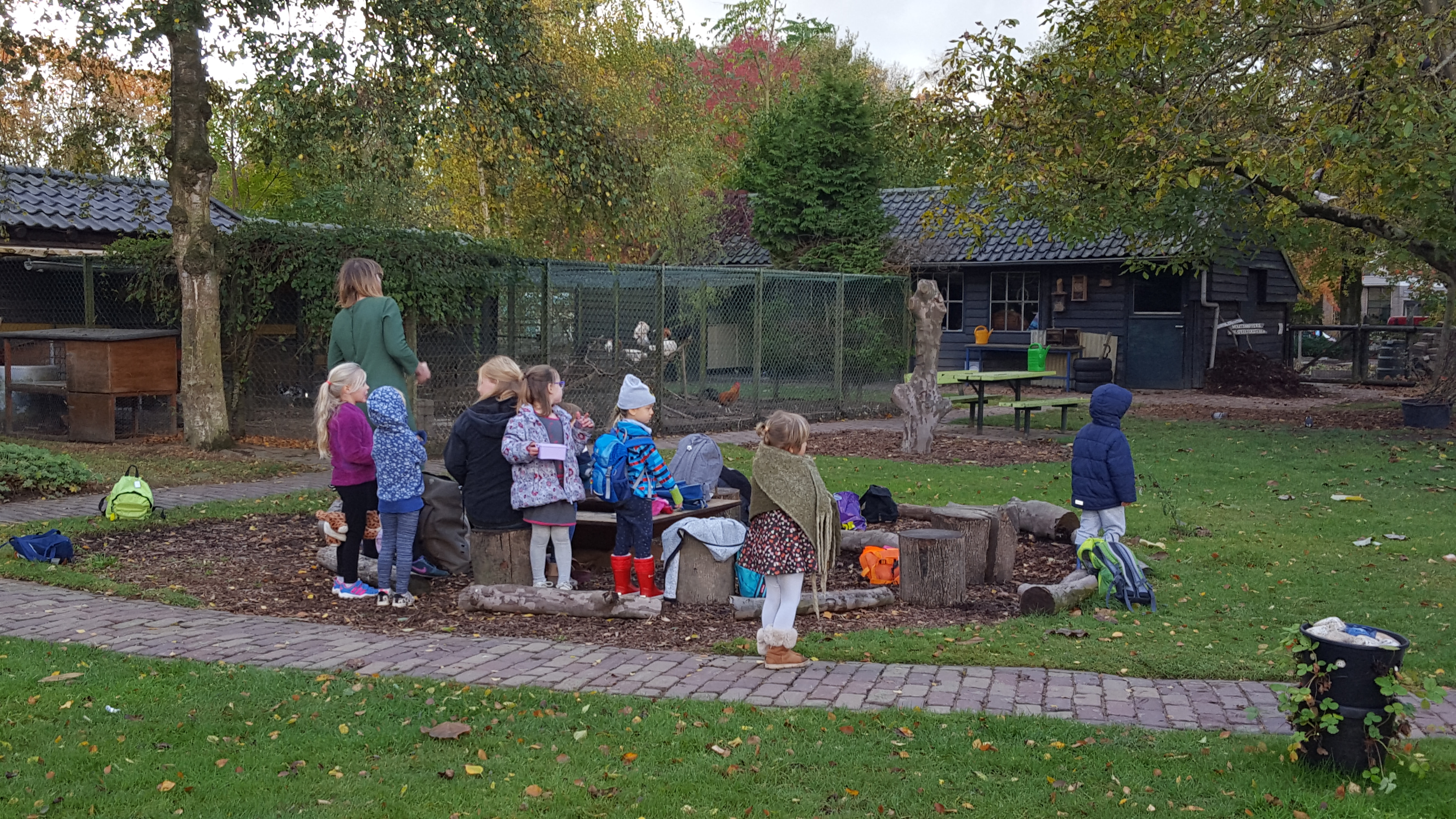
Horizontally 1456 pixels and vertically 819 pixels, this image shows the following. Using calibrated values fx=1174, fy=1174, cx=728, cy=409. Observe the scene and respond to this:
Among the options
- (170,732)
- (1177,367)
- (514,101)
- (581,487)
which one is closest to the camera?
(170,732)

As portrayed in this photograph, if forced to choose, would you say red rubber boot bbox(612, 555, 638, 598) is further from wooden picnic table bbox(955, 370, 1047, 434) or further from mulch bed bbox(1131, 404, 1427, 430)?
mulch bed bbox(1131, 404, 1427, 430)

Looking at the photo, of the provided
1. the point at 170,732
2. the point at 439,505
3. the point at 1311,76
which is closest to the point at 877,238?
the point at 1311,76

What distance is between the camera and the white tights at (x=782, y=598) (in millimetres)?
5797

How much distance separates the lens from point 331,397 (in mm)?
7008

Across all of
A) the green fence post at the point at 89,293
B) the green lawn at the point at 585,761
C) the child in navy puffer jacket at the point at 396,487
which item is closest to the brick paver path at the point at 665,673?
the green lawn at the point at 585,761

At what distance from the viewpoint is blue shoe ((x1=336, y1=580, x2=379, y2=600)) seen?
7.05 metres

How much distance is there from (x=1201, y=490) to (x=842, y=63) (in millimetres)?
30971

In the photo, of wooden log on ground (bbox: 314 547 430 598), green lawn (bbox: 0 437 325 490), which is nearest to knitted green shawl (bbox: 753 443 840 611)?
wooden log on ground (bbox: 314 547 430 598)

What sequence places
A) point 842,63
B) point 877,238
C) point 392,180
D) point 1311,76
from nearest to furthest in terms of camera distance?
point 392,180 < point 1311,76 < point 877,238 < point 842,63

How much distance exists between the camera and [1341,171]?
12500mm

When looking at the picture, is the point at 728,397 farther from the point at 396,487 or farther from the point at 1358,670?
the point at 1358,670

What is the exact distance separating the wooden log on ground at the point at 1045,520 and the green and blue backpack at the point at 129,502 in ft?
21.7

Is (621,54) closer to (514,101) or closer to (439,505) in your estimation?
(514,101)

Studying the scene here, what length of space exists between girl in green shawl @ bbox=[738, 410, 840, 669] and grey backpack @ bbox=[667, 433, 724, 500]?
91.0 inches
